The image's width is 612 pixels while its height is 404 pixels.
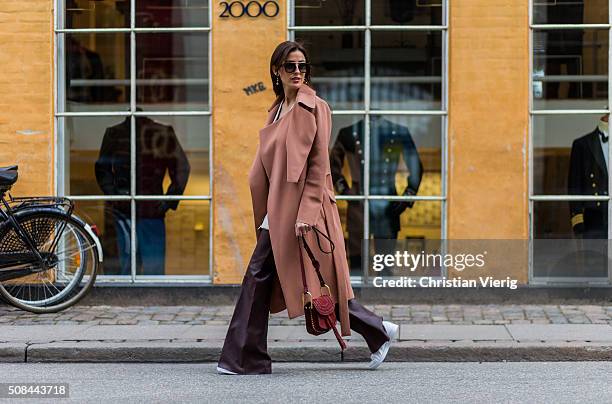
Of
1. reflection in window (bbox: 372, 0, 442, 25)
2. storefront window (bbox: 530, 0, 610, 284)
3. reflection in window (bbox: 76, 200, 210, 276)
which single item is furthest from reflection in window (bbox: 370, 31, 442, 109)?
reflection in window (bbox: 76, 200, 210, 276)

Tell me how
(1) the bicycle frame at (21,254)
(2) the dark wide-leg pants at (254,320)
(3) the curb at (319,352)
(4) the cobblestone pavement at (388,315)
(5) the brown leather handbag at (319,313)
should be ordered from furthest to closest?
1. (1) the bicycle frame at (21,254)
2. (4) the cobblestone pavement at (388,315)
3. (3) the curb at (319,352)
4. (2) the dark wide-leg pants at (254,320)
5. (5) the brown leather handbag at (319,313)

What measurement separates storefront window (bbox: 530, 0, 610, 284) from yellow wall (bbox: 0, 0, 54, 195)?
185 inches

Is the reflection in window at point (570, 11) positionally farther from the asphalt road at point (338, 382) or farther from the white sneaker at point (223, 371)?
the white sneaker at point (223, 371)

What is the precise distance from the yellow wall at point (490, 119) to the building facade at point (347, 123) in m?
0.01

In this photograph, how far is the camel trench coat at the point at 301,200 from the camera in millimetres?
6918

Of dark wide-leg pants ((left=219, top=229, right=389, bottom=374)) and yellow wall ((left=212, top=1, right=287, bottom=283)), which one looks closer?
dark wide-leg pants ((left=219, top=229, right=389, bottom=374))

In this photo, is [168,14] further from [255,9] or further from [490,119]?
[490,119]

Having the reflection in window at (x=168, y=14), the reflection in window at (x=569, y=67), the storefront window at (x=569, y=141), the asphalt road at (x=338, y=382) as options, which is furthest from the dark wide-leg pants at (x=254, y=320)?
the reflection in window at (x=569, y=67)

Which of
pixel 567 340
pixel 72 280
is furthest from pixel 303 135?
pixel 72 280

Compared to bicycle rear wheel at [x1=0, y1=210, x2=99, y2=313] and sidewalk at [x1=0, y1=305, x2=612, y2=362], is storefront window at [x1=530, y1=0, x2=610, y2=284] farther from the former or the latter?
bicycle rear wheel at [x1=0, y1=210, x2=99, y2=313]

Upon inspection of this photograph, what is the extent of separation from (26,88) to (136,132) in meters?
1.13

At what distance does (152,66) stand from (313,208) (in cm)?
432

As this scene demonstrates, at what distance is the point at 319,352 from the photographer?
7.77 metres

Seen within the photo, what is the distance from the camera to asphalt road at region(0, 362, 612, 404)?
6293 millimetres
